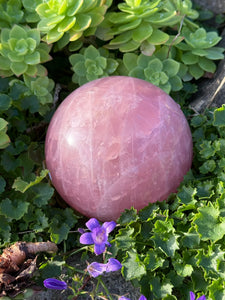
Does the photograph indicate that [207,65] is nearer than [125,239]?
No

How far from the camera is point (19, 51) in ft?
8.32

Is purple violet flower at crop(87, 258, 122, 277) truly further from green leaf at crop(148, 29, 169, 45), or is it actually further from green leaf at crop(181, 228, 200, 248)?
green leaf at crop(148, 29, 169, 45)

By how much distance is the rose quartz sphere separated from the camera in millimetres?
2061

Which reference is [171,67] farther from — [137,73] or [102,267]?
[102,267]

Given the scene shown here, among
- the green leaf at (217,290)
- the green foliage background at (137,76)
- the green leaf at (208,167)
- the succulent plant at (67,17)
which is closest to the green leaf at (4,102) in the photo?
the green foliage background at (137,76)

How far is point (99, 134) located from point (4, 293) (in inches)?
31.5

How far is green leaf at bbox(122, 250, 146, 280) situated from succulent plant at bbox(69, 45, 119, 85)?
1.18 meters

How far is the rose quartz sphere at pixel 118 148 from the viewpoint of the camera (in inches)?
81.1

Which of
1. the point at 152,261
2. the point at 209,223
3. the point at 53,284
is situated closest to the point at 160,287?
the point at 152,261

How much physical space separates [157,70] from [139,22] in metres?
0.30

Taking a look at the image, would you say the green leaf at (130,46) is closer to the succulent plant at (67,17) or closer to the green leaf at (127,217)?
the succulent plant at (67,17)

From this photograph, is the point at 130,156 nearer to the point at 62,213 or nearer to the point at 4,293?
the point at 62,213

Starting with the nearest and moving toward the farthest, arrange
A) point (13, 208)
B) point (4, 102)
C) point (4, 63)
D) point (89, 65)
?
point (13, 208), point (4, 102), point (4, 63), point (89, 65)

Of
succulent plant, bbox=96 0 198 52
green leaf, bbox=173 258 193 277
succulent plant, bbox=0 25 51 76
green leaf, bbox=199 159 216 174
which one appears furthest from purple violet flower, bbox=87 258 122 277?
succulent plant, bbox=96 0 198 52
